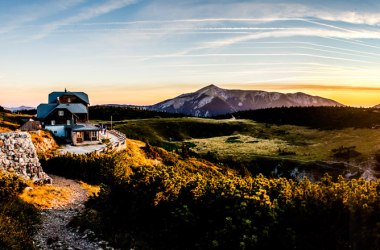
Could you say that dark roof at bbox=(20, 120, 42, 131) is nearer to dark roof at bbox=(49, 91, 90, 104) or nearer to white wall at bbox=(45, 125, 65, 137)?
white wall at bbox=(45, 125, 65, 137)

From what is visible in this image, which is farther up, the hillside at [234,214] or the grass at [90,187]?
the hillside at [234,214]

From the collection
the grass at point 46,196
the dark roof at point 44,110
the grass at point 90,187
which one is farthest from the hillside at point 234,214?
the dark roof at point 44,110

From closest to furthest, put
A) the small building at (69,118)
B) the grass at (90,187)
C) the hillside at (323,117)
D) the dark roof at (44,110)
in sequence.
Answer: the grass at (90,187), the small building at (69,118), the dark roof at (44,110), the hillside at (323,117)

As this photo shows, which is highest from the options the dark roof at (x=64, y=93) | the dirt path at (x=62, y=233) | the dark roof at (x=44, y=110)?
the dark roof at (x=64, y=93)

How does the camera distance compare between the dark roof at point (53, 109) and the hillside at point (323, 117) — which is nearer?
the dark roof at point (53, 109)

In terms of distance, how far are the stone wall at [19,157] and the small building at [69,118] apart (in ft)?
95.1

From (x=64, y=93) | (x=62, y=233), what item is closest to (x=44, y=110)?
(x=64, y=93)

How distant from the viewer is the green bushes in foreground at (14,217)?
14266 millimetres

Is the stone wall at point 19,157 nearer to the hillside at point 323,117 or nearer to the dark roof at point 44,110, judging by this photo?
the dark roof at point 44,110

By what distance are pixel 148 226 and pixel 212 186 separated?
4049 millimetres

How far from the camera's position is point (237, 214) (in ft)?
46.5

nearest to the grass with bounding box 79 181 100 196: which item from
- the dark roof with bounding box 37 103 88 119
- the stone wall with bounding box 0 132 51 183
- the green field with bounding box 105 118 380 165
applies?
the stone wall with bounding box 0 132 51 183

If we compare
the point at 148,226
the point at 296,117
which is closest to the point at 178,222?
the point at 148,226

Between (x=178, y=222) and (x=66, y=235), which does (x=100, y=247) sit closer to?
(x=66, y=235)
